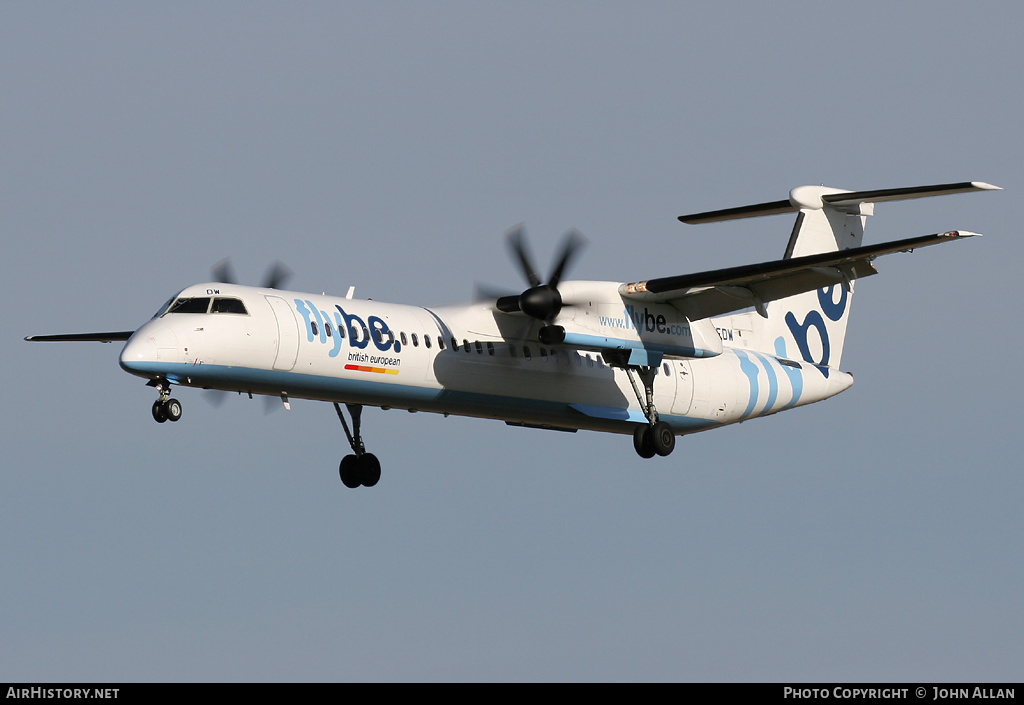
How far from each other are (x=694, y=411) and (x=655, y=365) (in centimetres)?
232

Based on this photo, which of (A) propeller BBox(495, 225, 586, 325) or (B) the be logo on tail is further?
(B) the be logo on tail

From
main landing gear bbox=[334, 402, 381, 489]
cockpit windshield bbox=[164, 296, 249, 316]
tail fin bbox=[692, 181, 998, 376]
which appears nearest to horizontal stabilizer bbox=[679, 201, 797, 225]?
tail fin bbox=[692, 181, 998, 376]

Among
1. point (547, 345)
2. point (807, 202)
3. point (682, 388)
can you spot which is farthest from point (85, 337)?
point (807, 202)

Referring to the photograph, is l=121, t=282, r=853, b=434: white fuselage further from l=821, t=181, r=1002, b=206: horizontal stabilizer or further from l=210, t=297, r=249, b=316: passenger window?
l=821, t=181, r=1002, b=206: horizontal stabilizer

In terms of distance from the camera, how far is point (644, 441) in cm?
2628

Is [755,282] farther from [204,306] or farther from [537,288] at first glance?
[204,306]

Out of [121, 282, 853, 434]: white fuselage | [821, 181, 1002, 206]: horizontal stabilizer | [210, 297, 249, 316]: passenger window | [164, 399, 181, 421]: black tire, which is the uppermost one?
[821, 181, 1002, 206]: horizontal stabilizer

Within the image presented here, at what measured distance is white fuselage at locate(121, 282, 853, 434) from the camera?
2181cm

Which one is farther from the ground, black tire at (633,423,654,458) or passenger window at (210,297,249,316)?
passenger window at (210,297,249,316)

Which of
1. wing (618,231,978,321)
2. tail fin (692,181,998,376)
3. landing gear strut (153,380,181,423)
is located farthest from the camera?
tail fin (692,181,998,376)

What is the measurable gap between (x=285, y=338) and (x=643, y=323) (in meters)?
6.83

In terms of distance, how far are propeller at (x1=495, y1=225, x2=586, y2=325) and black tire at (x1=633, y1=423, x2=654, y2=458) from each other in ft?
9.24
